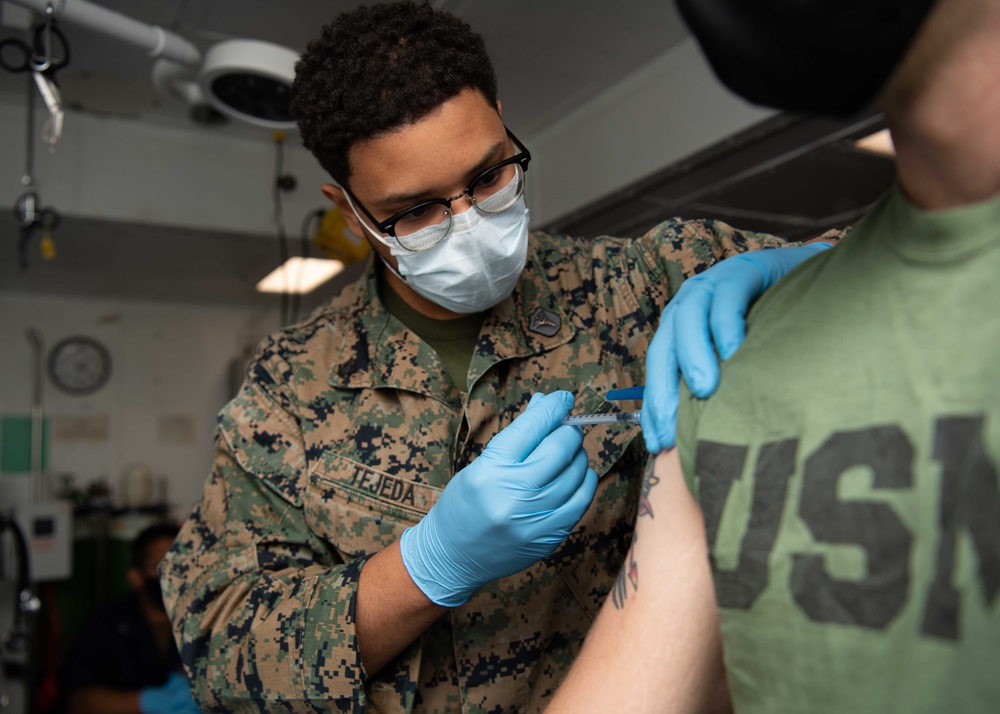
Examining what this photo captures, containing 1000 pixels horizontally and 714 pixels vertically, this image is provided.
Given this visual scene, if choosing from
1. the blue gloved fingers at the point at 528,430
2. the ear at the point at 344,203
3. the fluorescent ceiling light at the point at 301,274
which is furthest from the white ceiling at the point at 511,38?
the blue gloved fingers at the point at 528,430

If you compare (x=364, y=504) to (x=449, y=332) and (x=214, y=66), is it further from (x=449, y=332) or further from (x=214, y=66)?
(x=214, y=66)

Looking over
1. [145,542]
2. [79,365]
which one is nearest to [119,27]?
[145,542]

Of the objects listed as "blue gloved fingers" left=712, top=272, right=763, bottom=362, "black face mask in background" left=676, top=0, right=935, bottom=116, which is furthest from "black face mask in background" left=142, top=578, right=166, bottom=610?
"black face mask in background" left=676, top=0, right=935, bottom=116

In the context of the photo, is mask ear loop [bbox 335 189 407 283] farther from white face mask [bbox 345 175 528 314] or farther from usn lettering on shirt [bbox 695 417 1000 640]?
usn lettering on shirt [bbox 695 417 1000 640]

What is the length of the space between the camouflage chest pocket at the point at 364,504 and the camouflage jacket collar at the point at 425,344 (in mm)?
158

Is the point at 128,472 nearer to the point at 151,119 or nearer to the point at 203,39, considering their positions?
the point at 151,119

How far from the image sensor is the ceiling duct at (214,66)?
93.1 inches

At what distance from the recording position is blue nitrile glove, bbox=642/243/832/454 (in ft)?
2.85

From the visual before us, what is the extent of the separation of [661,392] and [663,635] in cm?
26

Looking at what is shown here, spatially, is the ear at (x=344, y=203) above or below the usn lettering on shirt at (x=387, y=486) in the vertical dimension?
above

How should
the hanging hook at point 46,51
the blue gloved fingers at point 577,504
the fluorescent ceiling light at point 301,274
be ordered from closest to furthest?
1. the blue gloved fingers at point 577,504
2. the hanging hook at point 46,51
3. the fluorescent ceiling light at point 301,274

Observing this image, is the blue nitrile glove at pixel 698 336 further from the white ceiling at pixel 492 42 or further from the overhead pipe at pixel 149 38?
the overhead pipe at pixel 149 38

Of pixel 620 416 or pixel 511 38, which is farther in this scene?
pixel 511 38

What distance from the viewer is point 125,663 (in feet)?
12.8
